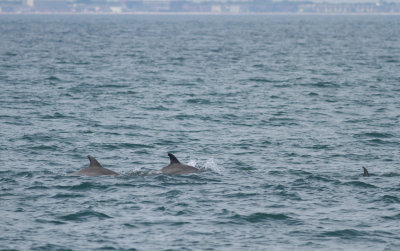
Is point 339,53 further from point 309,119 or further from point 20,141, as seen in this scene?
point 20,141

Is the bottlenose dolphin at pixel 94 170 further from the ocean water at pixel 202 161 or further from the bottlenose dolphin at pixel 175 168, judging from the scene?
the bottlenose dolphin at pixel 175 168

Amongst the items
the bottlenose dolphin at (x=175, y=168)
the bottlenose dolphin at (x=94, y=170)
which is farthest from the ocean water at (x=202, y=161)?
the bottlenose dolphin at (x=94, y=170)

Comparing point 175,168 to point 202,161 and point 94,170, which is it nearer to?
point 94,170

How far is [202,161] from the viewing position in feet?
94.8

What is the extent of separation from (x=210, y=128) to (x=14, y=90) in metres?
18.3

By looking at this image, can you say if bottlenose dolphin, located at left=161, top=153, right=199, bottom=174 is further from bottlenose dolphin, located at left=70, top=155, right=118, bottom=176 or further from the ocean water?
bottlenose dolphin, located at left=70, top=155, right=118, bottom=176

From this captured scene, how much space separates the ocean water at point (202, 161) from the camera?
2006 centimetres

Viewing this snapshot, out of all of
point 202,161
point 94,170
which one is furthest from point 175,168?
point 202,161

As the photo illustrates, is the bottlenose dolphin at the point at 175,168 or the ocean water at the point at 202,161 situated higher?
the bottlenose dolphin at the point at 175,168

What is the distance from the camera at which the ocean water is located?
20062 mm

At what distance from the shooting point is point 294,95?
163ft

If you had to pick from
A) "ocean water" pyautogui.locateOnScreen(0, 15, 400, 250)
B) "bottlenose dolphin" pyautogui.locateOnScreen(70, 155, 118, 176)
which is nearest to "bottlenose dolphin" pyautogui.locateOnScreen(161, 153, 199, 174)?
"ocean water" pyautogui.locateOnScreen(0, 15, 400, 250)

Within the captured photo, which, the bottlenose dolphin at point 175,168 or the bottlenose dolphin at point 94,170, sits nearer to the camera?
the bottlenose dolphin at point 94,170

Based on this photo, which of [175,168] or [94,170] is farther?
[175,168]
